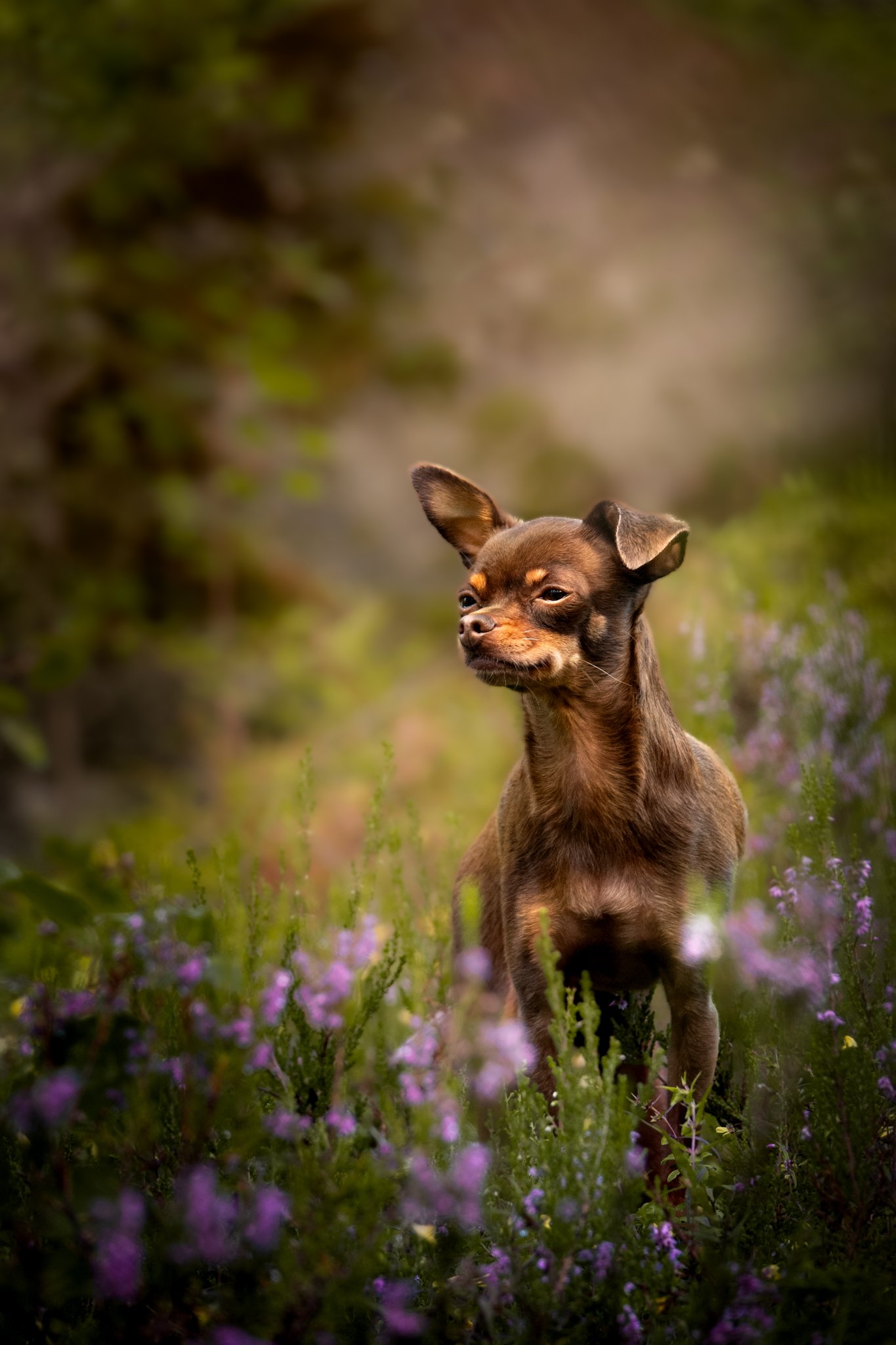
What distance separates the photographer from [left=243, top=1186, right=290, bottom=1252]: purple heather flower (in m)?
1.75

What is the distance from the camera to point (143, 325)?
21.2 feet

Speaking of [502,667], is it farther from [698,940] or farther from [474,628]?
[698,940]

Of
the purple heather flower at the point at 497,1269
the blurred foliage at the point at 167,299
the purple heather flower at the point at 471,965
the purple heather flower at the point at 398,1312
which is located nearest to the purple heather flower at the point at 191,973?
the purple heather flower at the point at 471,965

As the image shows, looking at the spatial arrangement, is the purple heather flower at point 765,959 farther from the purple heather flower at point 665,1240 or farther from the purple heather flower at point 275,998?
the purple heather flower at point 275,998

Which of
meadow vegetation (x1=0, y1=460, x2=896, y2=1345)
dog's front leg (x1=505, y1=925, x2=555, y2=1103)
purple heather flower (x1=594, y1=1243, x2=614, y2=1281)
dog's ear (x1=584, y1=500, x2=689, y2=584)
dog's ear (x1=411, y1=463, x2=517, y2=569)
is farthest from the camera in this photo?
dog's ear (x1=411, y1=463, x2=517, y2=569)

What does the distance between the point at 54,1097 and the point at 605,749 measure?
53.4 inches

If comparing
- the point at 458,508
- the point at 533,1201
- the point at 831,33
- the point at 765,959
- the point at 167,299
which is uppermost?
the point at 831,33

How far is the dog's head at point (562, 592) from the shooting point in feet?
7.83

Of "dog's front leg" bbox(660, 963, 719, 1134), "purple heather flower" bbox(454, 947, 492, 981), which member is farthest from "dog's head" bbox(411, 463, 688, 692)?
"dog's front leg" bbox(660, 963, 719, 1134)

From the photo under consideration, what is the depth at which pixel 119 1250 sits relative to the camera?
1.70 metres

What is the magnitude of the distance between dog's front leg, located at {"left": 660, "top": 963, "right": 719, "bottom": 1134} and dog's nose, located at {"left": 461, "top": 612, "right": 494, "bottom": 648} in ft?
2.75

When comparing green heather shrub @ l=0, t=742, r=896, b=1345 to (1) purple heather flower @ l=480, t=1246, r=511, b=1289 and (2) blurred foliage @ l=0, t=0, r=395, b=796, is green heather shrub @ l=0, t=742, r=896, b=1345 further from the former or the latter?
(2) blurred foliage @ l=0, t=0, r=395, b=796

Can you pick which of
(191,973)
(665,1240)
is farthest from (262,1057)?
(665,1240)

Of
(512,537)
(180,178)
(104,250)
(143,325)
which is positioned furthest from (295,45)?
(512,537)
